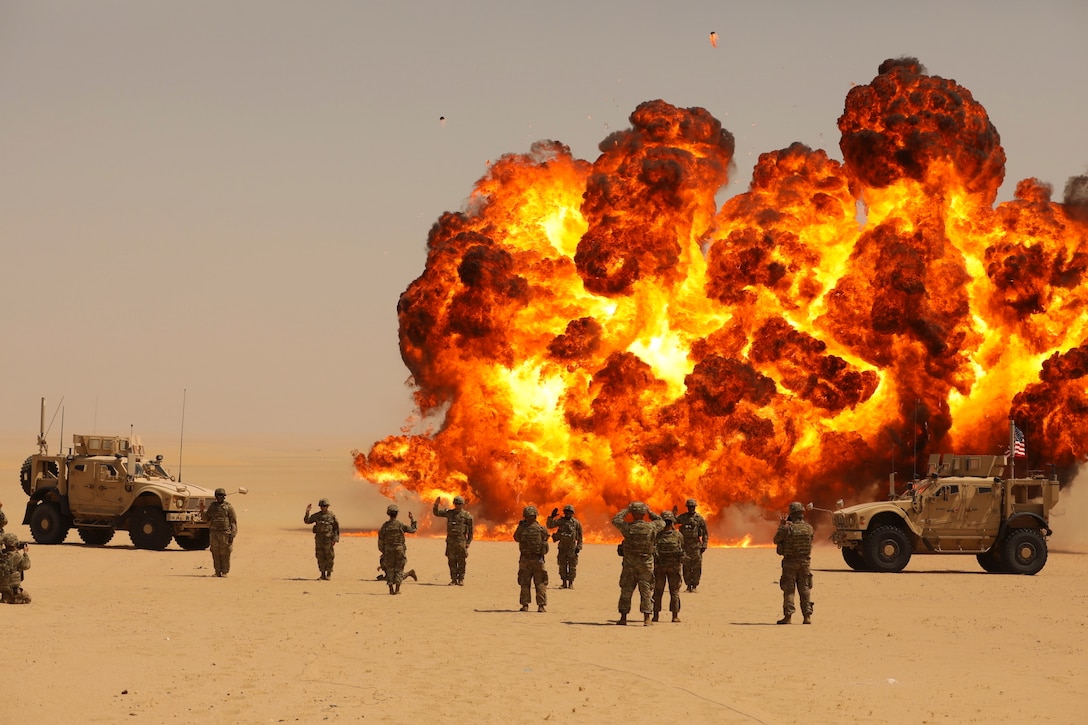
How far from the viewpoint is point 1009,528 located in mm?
34062

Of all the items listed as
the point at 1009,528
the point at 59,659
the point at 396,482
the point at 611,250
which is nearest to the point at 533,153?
the point at 611,250

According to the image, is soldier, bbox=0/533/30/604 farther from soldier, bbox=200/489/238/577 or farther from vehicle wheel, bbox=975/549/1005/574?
vehicle wheel, bbox=975/549/1005/574

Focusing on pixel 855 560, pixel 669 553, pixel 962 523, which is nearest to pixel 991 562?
pixel 962 523

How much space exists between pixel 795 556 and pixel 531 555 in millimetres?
4236

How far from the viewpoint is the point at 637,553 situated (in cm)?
2242

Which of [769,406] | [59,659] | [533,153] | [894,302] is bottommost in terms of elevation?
[59,659]

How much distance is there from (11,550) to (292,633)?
5.52 m

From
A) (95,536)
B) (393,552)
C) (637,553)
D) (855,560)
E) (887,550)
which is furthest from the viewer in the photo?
(95,536)

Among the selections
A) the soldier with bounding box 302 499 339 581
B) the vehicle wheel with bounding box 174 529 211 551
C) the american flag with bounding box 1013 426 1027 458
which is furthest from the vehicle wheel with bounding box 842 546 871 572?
the vehicle wheel with bounding box 174 529 211 551

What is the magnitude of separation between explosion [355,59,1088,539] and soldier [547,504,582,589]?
15105 mm

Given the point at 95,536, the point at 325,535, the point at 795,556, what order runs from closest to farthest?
the point at 795,556
the point at 325,535
the point at 95,536

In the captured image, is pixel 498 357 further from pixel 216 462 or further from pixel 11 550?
pixel 216 462

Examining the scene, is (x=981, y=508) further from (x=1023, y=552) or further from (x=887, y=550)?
(x=887, y=550)

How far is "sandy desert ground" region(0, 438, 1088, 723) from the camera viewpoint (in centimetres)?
1592
